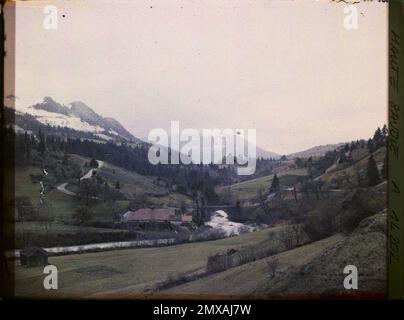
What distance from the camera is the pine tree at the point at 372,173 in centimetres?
342

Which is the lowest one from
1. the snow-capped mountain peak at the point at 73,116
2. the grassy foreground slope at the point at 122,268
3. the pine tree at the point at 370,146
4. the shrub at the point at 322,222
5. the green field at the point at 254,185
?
the grassy foreground slope at the point at 122,268

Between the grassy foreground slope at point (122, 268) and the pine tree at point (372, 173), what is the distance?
0.74 meters

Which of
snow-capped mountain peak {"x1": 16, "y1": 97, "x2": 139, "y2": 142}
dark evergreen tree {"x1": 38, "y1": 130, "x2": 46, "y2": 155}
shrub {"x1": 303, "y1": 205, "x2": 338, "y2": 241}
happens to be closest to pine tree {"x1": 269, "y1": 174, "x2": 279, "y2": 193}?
shrub {"x1": 303, "y1": 205, "x2": 338, "y2": 241}

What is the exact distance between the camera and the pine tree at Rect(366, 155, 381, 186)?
3421 mm

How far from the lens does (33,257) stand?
346cm

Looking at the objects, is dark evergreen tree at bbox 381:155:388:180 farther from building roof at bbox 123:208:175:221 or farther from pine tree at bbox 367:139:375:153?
building roof at bbox 123:208:175:221

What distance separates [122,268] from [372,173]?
1705 mm

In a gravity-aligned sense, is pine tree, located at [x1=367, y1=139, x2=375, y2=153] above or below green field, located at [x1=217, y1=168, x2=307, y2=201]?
above

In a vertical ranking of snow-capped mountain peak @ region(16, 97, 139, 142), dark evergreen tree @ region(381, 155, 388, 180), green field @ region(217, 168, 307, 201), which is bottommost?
green field @ region(217, 168, 307, 201)

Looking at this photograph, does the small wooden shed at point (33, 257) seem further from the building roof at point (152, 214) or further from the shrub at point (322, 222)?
the shrub at point (322, 222)

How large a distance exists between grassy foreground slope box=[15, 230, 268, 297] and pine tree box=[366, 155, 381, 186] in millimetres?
738

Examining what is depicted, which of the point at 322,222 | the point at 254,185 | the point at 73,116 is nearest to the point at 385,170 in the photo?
the point at 322,222

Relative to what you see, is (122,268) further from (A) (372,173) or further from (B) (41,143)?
(A) (372,173)

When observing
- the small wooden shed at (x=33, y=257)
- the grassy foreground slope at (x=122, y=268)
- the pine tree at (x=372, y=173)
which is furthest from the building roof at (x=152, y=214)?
the pine tree at (x=372, y=173)
